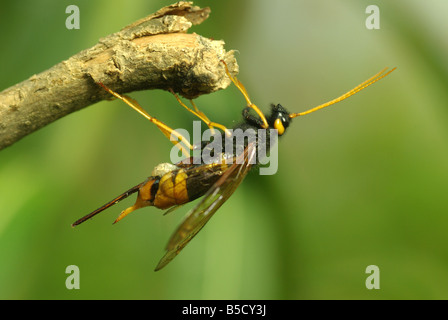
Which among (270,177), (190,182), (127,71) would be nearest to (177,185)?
(190,182)

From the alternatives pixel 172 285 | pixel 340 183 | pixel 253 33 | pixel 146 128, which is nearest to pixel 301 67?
pixel 253 33

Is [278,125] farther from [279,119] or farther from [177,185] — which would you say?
[177,185]

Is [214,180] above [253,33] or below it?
below

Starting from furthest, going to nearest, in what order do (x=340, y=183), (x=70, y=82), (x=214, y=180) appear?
(x=340, y=183)
(x=214, y=180)
(x=70, y=82)

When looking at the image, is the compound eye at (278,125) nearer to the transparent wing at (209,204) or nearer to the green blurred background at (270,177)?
the transparent wing at (209,204)

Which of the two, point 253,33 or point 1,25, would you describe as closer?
point 1,25

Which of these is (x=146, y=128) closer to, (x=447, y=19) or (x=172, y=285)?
(x=172, y=285)

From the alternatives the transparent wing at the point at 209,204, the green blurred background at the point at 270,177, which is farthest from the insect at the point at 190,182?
→ the green blurred background at the point at 270,177
